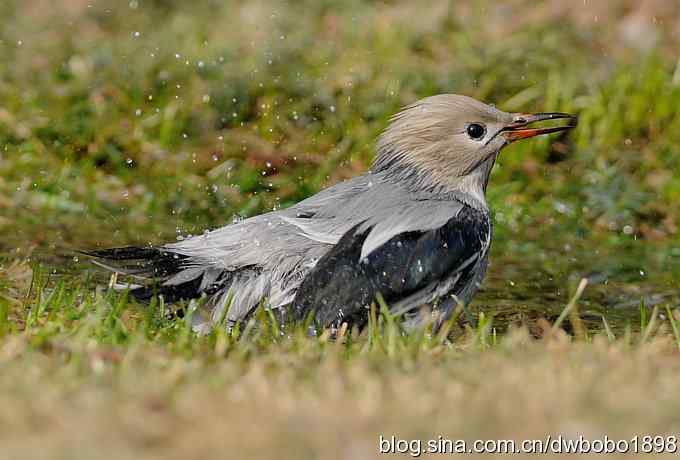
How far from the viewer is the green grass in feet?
8.72

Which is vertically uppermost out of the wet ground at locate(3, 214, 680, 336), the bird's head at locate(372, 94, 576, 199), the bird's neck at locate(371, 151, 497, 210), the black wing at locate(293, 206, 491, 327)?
the bird's head at locate(372, 94, 576, 199)

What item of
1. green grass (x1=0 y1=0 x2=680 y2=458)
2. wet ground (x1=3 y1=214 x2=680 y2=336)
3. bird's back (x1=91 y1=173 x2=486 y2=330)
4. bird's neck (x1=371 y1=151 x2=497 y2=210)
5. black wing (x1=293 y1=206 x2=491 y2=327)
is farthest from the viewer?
wet ground (x1=3 y1=214 x2=680 y2=336)

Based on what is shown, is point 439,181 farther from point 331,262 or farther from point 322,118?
point 322,118

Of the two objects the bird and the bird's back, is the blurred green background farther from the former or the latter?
the bird's back

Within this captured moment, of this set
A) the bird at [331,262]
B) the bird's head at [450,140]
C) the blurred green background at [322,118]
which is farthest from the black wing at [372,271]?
the blurred green background at [322,118]

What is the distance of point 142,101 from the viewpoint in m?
7.57

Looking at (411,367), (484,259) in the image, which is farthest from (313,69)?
(411,367)

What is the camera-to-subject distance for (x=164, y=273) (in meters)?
4.35

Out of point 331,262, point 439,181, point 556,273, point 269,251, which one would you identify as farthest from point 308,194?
point 331,262

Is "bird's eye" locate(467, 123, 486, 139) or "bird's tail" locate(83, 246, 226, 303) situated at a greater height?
"bird's eye" locate(467, 123, 486, 139)

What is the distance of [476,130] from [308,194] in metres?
2.28

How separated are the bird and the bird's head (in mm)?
176

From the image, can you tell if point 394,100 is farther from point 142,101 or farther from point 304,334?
point 304,334

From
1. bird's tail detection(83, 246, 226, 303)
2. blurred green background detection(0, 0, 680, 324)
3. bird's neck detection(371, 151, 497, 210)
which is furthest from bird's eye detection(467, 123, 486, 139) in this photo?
bird's tail detection(83, 246, 226, 303)
